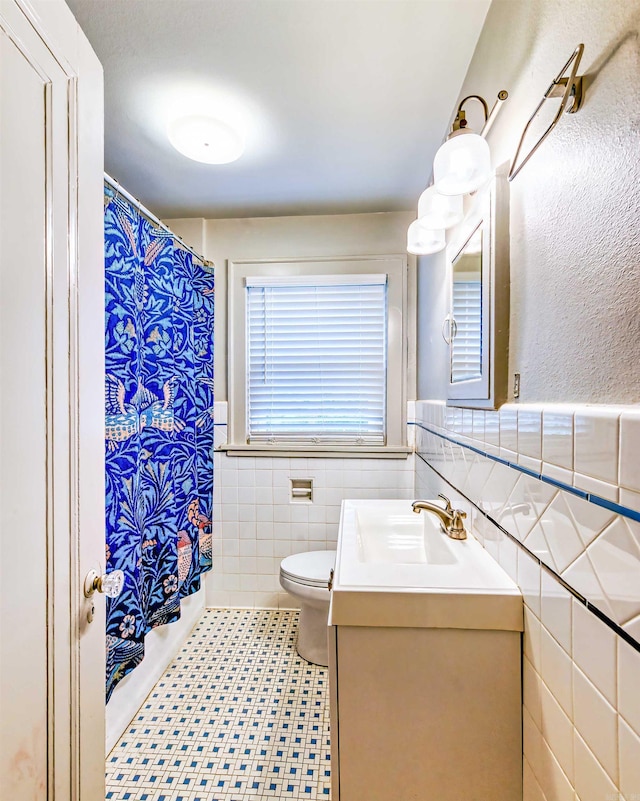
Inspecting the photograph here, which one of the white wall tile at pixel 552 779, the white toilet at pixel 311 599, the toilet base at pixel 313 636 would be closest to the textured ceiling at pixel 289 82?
the white wall tile at pixel 552 779

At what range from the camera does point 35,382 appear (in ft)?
2.08

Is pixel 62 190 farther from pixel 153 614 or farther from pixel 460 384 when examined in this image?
pixel 153 614

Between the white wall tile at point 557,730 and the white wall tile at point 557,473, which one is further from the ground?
the white wall tile at point 557,473

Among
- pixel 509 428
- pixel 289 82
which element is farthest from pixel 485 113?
pixel 509 428

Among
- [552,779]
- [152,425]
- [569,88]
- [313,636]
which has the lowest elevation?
[313,636]

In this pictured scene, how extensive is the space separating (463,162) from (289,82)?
81 cm

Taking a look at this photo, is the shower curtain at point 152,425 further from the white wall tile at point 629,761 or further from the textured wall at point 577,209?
the white wall tile at point 629,761

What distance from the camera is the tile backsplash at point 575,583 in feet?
1.70

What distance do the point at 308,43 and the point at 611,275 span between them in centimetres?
123

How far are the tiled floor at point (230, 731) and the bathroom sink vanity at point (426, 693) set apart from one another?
2.12ft

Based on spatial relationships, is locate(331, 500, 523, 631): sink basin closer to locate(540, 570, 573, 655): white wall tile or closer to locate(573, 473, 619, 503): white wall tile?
locate(540, 570, 573, 655): white wall tile

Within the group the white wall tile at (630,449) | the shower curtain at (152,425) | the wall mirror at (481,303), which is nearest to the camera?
the white wall tile at (630,449)

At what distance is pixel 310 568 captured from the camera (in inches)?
76.9

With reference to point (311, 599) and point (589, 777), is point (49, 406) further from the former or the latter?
point (311, 599)
